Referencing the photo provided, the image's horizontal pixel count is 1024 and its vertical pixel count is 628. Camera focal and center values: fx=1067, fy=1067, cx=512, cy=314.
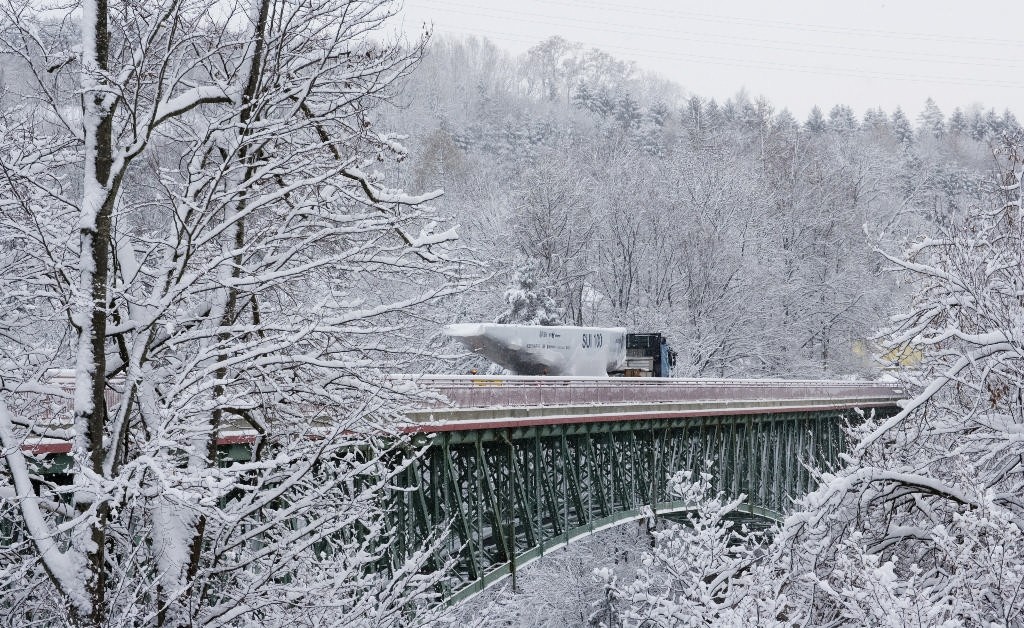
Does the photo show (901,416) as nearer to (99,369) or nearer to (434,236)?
(434,236)

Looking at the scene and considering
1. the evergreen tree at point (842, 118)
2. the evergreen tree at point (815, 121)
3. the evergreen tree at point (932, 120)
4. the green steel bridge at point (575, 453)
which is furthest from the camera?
the evergreen tree at point (932, 120)

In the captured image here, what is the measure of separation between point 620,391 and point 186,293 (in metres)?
19.7

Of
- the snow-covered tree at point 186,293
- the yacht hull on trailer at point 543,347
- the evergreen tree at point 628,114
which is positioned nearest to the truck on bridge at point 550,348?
the yacht hull on trailer at point 543,347

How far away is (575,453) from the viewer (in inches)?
910

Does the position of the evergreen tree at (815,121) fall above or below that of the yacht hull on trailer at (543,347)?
above

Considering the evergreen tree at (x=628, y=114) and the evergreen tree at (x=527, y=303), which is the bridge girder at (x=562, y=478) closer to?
the evergreen tree at (x=527, y=303)

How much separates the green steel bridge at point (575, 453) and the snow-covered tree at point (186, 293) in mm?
1341

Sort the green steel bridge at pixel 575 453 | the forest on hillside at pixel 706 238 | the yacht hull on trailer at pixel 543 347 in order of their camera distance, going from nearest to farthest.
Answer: the green steel bridge at pixel 575 453 < the yacht hull on trailer at pixel 543 347 < the forest on hillside at pixel 706 238

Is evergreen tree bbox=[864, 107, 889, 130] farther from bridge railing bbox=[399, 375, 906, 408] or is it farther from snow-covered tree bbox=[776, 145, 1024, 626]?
snow-covered tree bbox=[776, 145, 1024, 626]

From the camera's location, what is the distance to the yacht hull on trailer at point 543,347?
29.4 m

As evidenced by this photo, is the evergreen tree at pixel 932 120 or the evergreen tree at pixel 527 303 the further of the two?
the evergreen tree at pixel 932 120

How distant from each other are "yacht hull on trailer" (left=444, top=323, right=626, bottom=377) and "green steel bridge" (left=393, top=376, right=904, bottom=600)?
375 centimetres

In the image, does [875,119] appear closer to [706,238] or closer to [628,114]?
[628,114]

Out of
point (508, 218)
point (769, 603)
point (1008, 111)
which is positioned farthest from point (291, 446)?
point (1008, 111)
